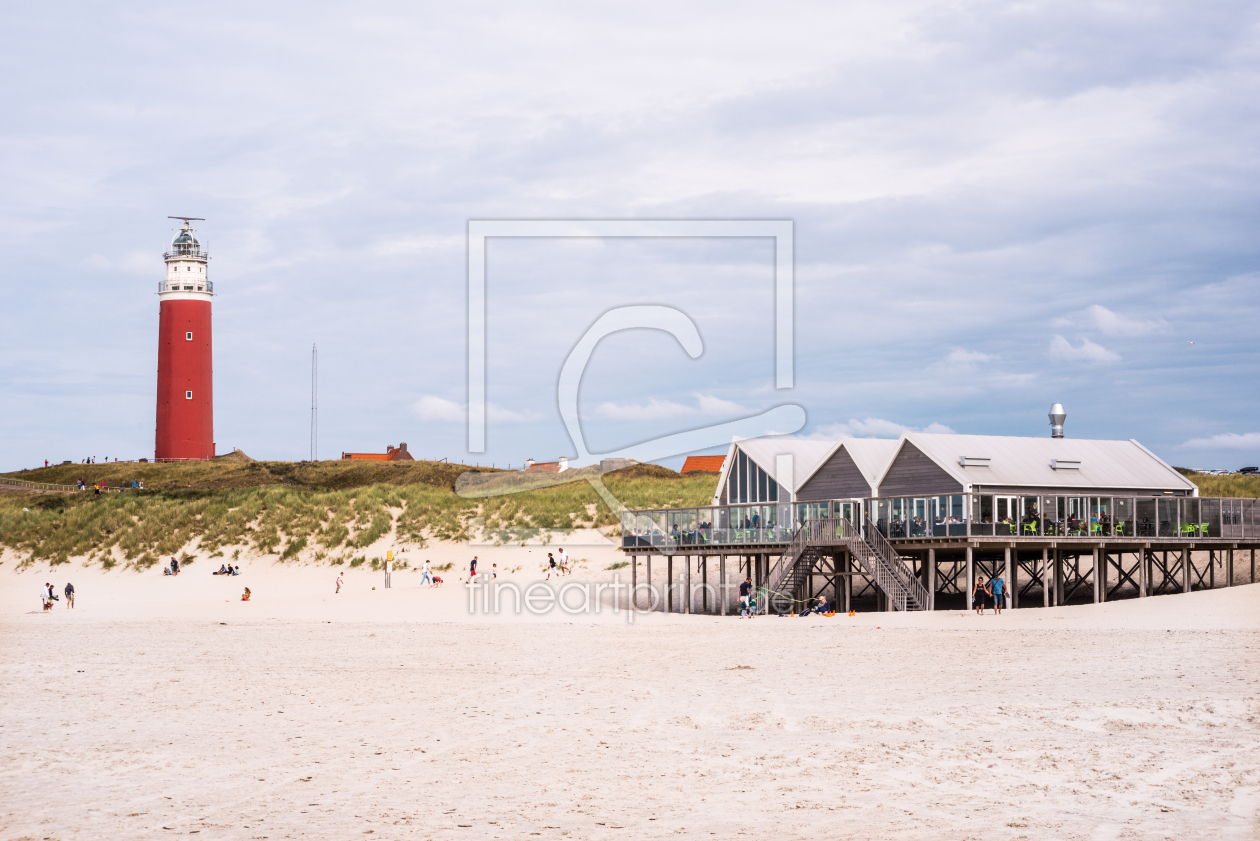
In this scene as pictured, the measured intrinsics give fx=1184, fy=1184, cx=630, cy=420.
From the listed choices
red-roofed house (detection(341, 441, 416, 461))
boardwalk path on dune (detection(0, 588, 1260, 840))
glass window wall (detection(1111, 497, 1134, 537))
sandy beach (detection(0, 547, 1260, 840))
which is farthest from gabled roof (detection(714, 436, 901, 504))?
red-roofed house (detection(341, 441, 416, 461))

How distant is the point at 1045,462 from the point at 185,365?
176ft

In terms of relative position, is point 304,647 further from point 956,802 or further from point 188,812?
point 956,802

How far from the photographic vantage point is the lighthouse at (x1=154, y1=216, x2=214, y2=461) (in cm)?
7069

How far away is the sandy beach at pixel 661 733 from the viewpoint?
934 cm

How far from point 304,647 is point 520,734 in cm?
1240

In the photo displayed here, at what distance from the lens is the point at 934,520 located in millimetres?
29953

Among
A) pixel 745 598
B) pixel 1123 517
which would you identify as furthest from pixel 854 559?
pixel 1123 517

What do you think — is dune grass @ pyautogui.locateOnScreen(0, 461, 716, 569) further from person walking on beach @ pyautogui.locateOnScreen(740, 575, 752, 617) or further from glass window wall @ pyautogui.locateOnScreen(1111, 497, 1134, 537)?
glass window wall @ pyautogui.locateOnScreen(1111, 497, 1134, 537)

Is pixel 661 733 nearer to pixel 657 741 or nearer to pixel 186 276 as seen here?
pixel 657 741

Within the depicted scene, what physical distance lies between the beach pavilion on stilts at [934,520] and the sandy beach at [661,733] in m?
4.56

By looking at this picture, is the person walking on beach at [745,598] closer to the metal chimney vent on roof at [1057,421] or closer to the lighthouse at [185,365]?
the metal chimney vent on roof at [1057,421]

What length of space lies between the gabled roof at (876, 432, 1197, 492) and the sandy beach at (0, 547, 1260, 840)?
6649 mm

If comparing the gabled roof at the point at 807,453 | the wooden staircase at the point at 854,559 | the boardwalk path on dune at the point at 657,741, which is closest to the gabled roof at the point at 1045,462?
Result: the gabled roof at the point at 807,453

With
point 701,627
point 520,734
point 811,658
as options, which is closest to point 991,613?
point 701,627
